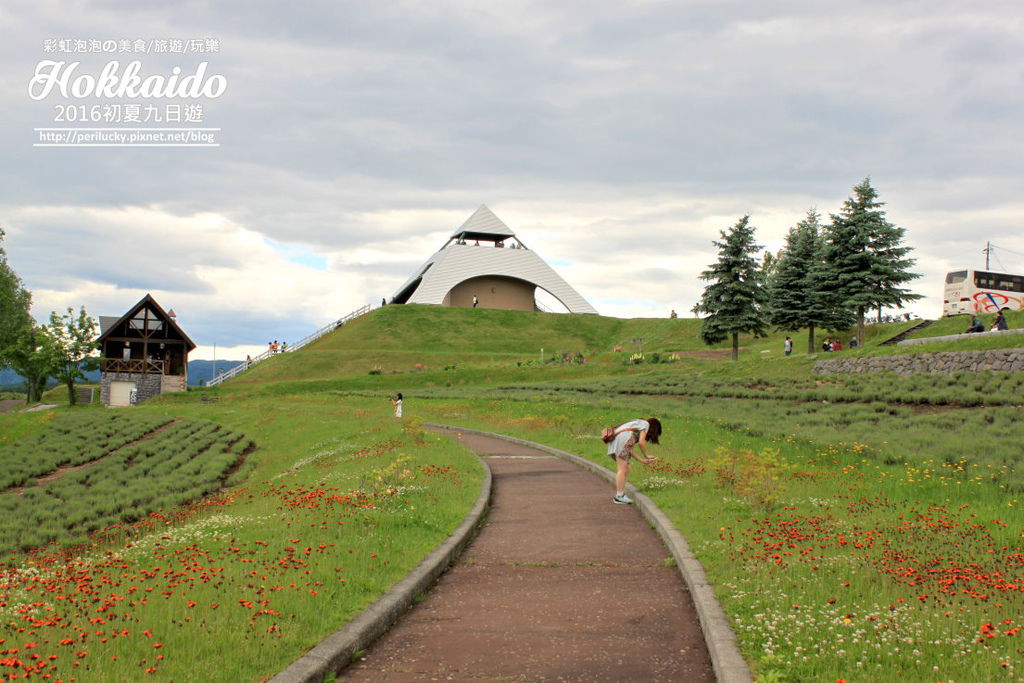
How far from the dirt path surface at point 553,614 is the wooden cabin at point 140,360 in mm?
49809

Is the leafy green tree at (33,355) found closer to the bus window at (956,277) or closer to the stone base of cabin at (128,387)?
the stone base of cabin at (128,387)

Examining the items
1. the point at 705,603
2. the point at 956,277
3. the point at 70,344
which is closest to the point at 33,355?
the point at 70,344

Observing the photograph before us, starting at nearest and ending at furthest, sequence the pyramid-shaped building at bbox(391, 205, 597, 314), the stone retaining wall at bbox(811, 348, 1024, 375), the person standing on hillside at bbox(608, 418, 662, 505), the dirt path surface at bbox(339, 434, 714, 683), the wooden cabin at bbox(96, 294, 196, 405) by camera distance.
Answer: the dirt path surface at bbox(339, 434, 714, 683), the person standing on hillside at bbox(608, 418, 662, 505), the stone retaining wall at bbox(811, 348, 1024, 375), the wooden cabin at bbox(96, 294, 196, 405), the pyramid-shaped building at bbox(391, 205, 597, 314)

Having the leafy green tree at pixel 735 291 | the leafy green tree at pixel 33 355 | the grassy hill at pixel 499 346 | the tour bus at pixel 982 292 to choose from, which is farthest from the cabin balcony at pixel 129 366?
the tour bus at pixel 982 292

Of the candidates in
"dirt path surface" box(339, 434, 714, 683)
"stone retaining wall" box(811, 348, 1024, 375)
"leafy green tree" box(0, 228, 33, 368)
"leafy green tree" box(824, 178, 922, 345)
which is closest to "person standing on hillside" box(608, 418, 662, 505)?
"dirt path surface" box(339, 434, 714, 683)

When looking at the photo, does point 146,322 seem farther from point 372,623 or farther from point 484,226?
point 372,623

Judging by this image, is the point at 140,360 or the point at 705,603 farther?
the point at 140,360

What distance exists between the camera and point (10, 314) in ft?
179

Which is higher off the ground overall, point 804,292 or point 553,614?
point 804,292

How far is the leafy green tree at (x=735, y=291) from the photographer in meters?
48.3

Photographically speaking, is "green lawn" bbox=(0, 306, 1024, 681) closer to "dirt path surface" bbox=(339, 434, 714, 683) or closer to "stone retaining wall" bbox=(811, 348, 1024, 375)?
"dirt path surface" bbox=(339, 434, 714, 683)

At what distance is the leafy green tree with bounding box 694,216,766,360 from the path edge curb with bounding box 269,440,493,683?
4212 centimetres

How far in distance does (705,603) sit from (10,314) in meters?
61.8

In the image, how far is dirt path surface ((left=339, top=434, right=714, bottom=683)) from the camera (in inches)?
216
